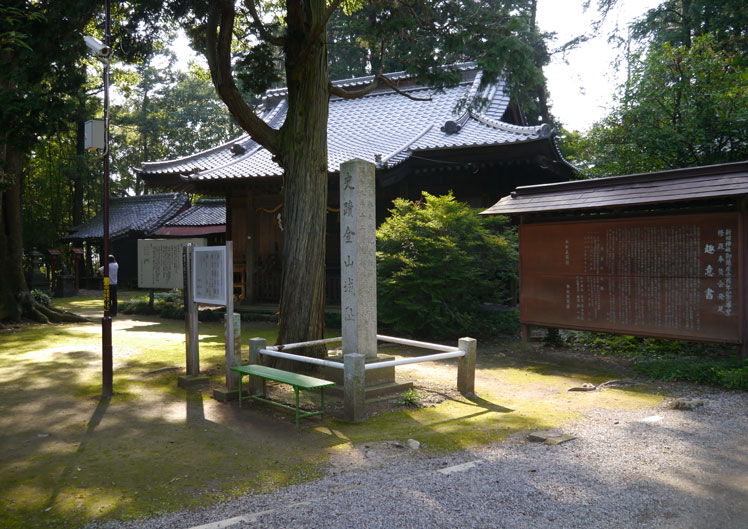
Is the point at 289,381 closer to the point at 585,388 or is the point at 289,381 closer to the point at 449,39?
the point at 585,388

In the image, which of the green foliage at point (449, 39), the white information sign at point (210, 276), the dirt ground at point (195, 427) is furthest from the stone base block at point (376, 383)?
the green foliage at point (449, 39)

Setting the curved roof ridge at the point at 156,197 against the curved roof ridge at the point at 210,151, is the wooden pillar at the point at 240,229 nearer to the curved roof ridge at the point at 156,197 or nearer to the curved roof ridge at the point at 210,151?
the curved roof ridge at the point at 210,151

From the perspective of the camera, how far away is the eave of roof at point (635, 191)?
752cm

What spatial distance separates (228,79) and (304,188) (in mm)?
1906

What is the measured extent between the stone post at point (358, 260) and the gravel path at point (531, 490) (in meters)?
1.98

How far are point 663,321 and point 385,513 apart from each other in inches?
244

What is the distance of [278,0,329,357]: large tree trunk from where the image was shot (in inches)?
299

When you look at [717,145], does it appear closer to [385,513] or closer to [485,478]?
[485,478]

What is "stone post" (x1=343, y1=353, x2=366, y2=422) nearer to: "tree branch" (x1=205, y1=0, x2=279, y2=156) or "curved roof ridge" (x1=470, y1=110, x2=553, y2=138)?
"tree branch" (x1=205, y1=0, x2=279, y2=156)

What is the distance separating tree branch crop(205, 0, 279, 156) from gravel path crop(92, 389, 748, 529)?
4990 mm

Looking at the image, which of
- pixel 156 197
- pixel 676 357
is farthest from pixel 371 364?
pixel 156 197

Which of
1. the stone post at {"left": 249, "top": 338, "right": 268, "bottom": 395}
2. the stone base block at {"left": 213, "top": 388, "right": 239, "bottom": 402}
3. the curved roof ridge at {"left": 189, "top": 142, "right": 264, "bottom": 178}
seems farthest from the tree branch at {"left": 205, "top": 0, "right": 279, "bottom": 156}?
the curved roof ridge at {"left": 189, "top": 142, "right": 264, "bottom": 178}

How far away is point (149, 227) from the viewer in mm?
26984

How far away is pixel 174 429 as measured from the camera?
5656 mm
